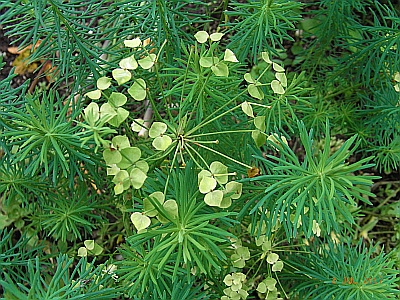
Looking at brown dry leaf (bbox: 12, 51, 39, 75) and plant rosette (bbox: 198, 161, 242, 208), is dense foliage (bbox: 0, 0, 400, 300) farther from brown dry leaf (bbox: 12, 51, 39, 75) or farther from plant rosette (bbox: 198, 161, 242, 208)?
brown dry leaf (bbox: 12, 51, 39, 75)

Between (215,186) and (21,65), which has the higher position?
(215,186)

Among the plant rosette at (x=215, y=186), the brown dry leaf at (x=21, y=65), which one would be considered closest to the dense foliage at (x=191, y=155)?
the plant rosette at (x=215, y=186)

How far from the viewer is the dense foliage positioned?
2.70ft

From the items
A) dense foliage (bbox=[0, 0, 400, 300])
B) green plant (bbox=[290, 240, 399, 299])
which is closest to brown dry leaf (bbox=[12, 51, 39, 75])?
dense foliage (bbox=[0, 0, 400, 300])

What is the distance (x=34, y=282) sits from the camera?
0.78 meters

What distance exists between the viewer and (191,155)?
2.73 ft

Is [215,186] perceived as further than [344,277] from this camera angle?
No

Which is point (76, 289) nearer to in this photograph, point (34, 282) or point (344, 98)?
point (34, 282)

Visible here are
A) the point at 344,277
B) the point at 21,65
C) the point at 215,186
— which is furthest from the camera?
the point at 21,65

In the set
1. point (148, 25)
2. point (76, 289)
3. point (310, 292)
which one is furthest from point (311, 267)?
point (148, 25)

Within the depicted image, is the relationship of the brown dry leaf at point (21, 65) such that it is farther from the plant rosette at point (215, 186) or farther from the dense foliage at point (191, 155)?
the plant rosette at point (215, 186)

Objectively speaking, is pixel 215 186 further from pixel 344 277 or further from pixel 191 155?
pixel 344 277

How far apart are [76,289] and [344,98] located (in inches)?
53.8

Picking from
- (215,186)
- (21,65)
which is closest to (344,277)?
(215,186)
